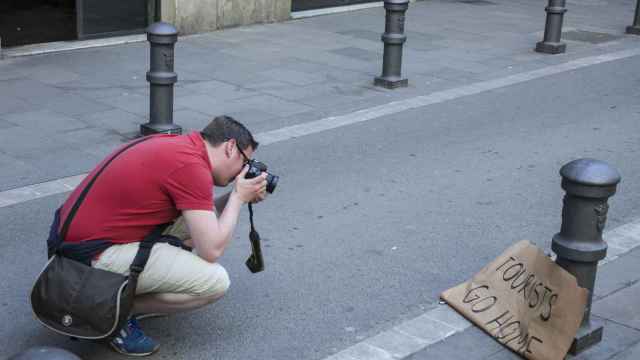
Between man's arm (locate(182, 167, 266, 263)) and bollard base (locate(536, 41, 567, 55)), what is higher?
man's arm (locate(182, 167, 266, 263))

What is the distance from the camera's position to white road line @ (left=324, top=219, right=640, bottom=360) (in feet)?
15.8

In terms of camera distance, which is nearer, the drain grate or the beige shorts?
the beige shorts

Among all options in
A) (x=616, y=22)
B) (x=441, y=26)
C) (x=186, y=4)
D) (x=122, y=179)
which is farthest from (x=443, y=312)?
(x=616, y=22)

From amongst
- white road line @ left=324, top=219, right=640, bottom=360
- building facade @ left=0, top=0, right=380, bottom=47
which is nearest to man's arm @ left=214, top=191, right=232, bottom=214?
white road line @ left=324, top=219, right=640, bottom=360

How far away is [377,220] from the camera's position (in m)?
6.68

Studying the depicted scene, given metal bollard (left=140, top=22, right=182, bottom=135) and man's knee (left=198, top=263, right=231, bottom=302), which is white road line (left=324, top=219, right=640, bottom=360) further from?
metal bollard (left=140, top=22, right=182, bottom=135)

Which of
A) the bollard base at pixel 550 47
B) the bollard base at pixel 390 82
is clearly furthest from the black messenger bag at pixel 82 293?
the bollard base at pixel 550 47

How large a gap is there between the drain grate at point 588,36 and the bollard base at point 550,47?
125 centimetres

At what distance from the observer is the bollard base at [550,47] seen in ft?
41.7

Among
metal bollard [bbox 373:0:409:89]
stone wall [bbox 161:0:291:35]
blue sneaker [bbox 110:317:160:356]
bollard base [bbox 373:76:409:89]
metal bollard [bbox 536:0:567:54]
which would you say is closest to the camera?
blue sneaker [bbox 110:317:160:356]

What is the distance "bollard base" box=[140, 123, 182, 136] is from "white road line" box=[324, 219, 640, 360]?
3.67m

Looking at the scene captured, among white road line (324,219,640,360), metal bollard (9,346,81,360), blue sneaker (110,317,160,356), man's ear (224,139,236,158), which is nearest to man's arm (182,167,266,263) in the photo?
man's ear (224,139,236,158)

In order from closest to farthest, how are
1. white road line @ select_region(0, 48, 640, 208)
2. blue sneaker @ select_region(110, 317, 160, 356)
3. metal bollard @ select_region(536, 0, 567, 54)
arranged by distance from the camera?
1. blue sneaker @ select_region(110, 317, 160, 356)
2. white road line @ select_region(0, 48, 640, 208)
3. metal bollard @ select_region(536, 0, 567, 54)

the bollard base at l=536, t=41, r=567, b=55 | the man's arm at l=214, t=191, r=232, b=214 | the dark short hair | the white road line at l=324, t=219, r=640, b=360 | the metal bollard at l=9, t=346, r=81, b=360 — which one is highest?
the dark short hair
